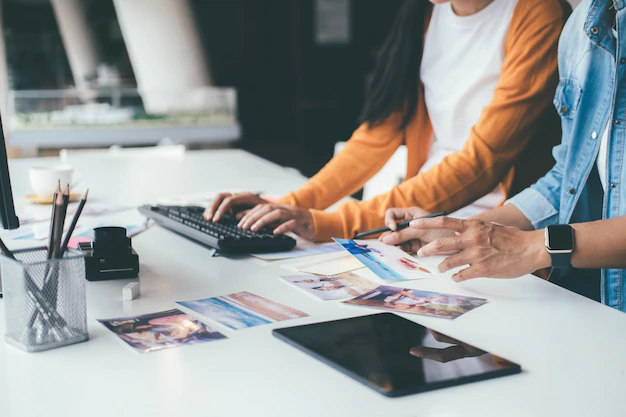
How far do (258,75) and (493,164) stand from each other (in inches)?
357

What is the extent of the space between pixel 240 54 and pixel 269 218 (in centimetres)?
936

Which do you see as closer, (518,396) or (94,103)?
(518,396)

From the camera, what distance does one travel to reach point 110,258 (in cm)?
121

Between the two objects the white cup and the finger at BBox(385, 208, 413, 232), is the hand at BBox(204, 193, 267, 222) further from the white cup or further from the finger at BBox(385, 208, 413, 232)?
the white cup

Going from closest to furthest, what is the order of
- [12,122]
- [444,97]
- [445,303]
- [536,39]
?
[445,303], [536,39], [444,97], [12,122]

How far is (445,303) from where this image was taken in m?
1.09

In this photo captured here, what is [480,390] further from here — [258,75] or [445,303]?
[258,75]

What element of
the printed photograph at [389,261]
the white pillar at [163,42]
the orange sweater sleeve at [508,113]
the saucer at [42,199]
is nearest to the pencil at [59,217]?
the printed photograph at [389,261]

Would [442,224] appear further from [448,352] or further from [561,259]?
[448,352]

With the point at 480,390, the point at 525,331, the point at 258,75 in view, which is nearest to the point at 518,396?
the point at 480,390

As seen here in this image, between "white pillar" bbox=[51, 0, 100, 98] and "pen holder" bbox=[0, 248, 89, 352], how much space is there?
9789mm

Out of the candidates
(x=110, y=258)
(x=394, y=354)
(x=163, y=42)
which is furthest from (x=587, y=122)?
(x=163, y=42)

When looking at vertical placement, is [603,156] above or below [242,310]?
above

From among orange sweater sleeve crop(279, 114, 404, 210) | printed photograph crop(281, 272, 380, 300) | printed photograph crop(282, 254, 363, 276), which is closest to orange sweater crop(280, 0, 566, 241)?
orange sweater sleeve crop(279, 114, 404, 210)
